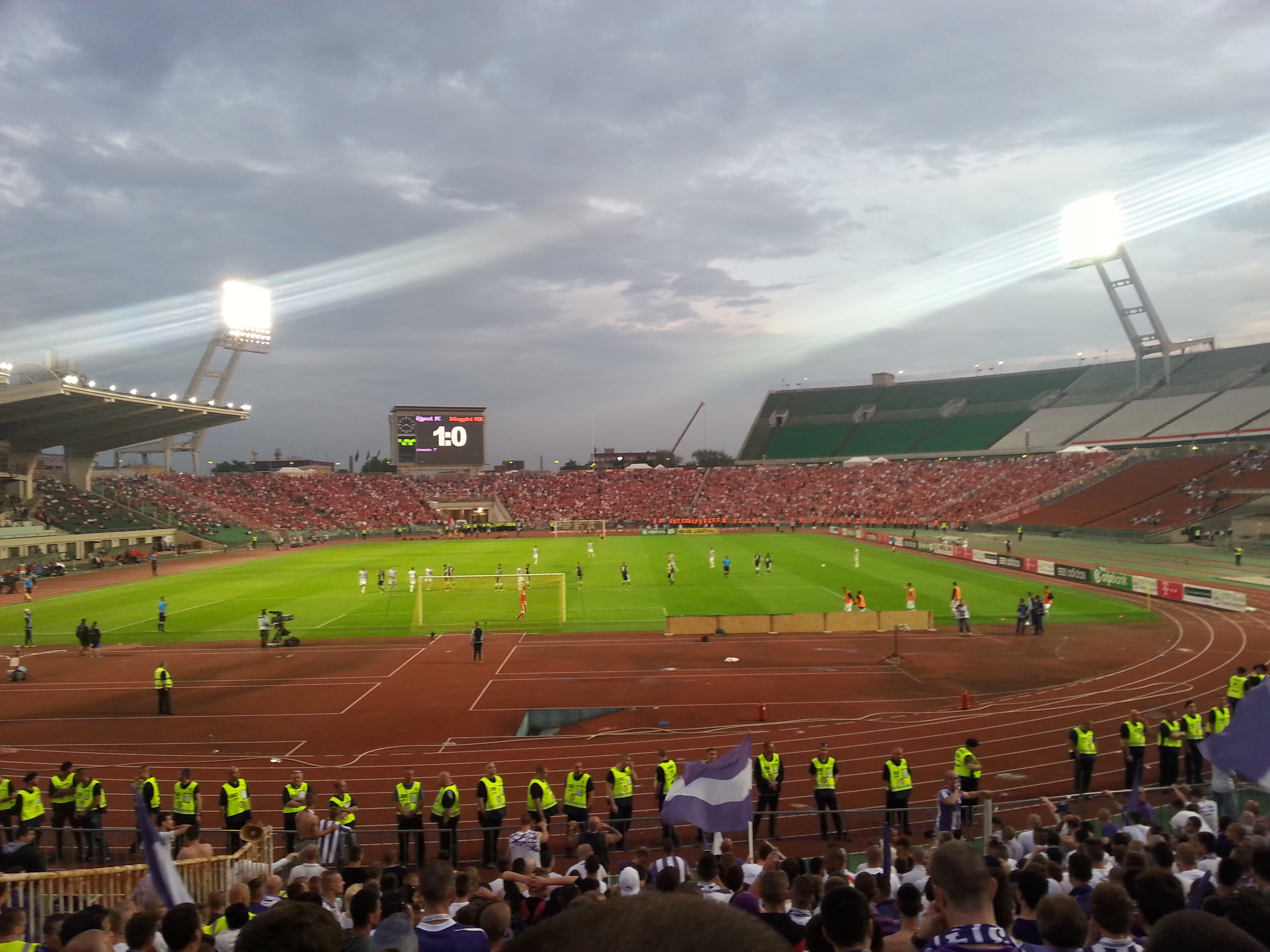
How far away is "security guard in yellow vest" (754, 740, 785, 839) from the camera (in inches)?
544

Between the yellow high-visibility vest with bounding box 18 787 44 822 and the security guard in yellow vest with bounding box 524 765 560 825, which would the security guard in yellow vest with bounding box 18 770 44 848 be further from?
the security guard in yellow vest with bounding box 524 765 560 825

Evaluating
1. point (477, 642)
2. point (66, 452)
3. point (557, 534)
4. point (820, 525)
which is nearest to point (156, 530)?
point (66, 452)

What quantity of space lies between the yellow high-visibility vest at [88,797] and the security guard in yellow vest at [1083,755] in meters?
17.4

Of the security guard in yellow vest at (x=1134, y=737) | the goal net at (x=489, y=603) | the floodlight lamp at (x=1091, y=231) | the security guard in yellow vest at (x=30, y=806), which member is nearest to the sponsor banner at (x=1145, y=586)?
the security guard in yellow vest at (x=1134, y=737)

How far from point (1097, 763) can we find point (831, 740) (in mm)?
5513

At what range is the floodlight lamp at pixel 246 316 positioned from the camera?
81.1 meters

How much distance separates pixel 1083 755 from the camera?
14531mm

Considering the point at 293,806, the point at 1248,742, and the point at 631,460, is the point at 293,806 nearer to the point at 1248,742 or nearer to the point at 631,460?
the point at 1248,742

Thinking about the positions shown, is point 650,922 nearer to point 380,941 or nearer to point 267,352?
point 380,941

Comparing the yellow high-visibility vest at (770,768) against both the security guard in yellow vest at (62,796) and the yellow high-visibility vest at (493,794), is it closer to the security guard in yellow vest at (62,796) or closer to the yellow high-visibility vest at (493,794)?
the yellow high-visibility vest at (493,794)

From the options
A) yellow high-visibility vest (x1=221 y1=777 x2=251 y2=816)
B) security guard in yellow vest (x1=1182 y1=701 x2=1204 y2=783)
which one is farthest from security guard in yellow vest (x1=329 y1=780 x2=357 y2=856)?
security guard in yellow vest (x1=1182 y1=701 x2=1204 y2=783)

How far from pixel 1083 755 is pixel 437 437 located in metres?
91.1

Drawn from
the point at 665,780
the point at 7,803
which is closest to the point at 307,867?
the point at 665,780

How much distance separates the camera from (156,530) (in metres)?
69.9
